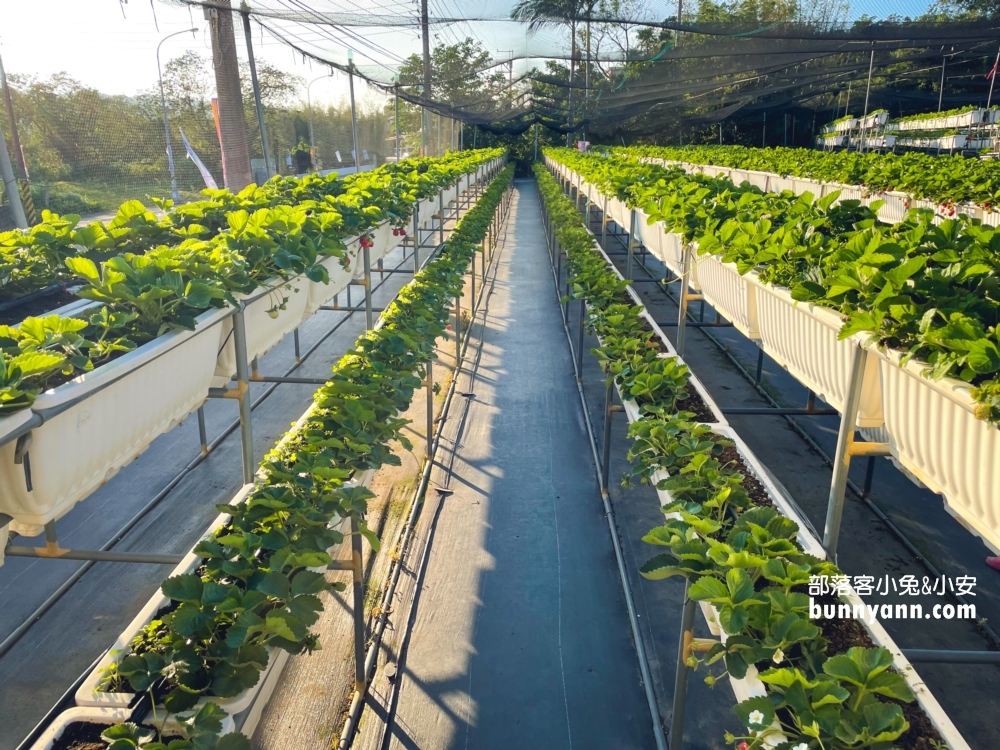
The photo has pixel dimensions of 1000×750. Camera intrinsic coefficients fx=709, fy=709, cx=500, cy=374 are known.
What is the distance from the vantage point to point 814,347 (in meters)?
2.38

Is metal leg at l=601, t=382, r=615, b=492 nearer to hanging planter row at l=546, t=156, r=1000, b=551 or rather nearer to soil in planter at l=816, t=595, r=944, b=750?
hanging planter row at l=546, t=156, r=1000, b=551

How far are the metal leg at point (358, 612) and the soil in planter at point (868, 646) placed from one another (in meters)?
1.29

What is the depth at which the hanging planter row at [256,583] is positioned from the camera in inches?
53.2

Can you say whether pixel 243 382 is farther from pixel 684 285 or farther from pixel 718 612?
pixel 684 285

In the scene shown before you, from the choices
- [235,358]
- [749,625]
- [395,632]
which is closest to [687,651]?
[749,625]

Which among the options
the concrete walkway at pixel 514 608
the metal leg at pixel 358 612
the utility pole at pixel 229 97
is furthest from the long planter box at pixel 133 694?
the utility pole at pixel 229 97

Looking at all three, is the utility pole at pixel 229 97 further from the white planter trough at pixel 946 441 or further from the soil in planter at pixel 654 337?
the white planter trough at pixel 946 441

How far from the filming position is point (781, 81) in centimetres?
Answer: 1493

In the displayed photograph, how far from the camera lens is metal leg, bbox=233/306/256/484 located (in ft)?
8.47

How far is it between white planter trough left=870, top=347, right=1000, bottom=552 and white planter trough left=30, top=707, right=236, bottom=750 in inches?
63.8

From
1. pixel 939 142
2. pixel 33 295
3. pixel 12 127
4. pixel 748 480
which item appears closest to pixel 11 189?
pixel 12 127

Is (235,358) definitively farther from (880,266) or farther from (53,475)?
(880,266)

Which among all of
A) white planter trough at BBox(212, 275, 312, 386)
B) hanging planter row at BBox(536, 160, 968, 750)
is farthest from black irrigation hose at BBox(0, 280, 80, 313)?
hanging planter row at BBox(536, 160, 968, 750)

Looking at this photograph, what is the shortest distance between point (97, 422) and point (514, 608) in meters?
1.84
